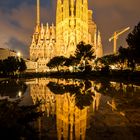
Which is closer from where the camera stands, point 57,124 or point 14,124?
point 14,124

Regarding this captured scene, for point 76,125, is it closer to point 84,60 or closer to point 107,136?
point 107,136

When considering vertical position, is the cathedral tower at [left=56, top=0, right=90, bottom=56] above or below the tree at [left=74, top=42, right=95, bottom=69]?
above

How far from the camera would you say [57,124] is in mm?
12195

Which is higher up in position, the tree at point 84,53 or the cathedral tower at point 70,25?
the cathedral tower at point 70,25

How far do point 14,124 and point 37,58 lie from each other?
627ft

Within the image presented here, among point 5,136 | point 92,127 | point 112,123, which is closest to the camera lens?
point 5,136

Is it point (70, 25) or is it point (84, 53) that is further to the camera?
point (70, 25)

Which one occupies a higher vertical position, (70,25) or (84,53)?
(70,25)

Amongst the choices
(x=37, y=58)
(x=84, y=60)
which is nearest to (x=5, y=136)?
(x=84, y=60)

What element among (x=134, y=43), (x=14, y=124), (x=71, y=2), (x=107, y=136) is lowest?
(x=107, y=136)

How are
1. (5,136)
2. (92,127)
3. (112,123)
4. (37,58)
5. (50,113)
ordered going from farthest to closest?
(37,58) → (50,113) → (112,123) → (92,127) → (5,136)

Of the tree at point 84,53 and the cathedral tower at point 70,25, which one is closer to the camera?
the tree at point 84,53

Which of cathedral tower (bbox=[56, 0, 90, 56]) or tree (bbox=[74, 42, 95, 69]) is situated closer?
tree (bbox=[74, 42, 95, 69])

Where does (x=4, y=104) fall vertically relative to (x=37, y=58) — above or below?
below
